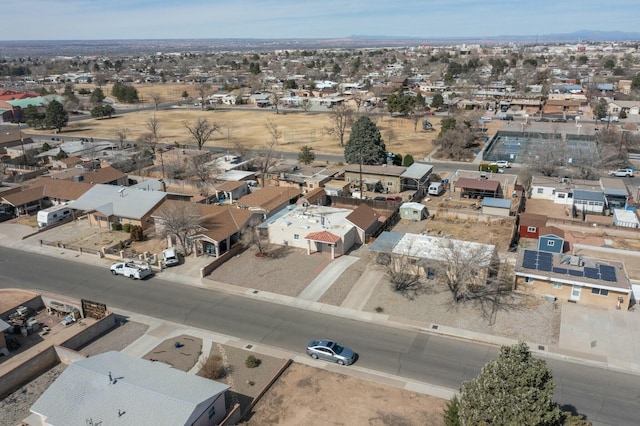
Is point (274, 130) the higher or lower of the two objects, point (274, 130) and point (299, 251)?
the higher

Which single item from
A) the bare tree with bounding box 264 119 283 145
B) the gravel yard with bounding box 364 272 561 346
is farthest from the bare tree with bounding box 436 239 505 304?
the bare tree with bounding box 264 119 283 145

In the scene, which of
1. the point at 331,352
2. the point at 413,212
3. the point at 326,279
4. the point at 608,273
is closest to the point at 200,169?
the point at 413,212

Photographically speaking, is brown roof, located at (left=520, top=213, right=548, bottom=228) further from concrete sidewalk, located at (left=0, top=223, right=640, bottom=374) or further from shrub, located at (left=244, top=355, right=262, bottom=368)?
shrub, located at (left=244, top=355, right=262, bottom=368)

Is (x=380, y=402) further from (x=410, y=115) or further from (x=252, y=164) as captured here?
(x=410, y=115)

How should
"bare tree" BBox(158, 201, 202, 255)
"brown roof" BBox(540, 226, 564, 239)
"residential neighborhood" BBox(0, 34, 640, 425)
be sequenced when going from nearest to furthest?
"residential neighborhood" BBox(0, 34, 640, 425), "bare tree" BBox(158, 201, 202, 255), "brown roof" BBox(540, 226, 564, 239)

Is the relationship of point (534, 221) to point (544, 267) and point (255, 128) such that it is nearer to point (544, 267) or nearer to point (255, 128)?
point (544, 267)

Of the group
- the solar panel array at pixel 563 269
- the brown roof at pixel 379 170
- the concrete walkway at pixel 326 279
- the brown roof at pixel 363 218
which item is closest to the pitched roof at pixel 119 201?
the brown roof at pixel 363 218
